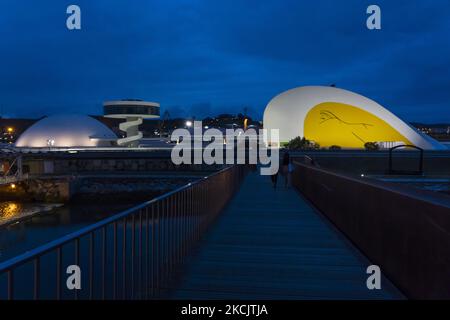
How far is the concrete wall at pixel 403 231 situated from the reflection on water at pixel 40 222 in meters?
14.1

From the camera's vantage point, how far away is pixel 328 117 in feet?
167

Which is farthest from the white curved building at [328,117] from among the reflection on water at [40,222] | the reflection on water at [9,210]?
the reflection on water at [9,210]

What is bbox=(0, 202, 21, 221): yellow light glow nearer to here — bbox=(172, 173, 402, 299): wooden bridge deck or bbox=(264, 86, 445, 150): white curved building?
bbox=(172, 173, 402, 299): wooden bridge deck

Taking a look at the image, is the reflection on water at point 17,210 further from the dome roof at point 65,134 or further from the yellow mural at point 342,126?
the dome roof at point 65,134

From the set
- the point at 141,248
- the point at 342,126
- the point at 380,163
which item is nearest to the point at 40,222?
the point at 380,163

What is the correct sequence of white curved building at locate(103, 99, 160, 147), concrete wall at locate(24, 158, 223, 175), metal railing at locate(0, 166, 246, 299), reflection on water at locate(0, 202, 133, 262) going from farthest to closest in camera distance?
white curved building at locate(103, 99, 160, 147), concrete wall at locate(24, 158, 223, 175), reflection on water at locate(0, 202, 133, 262), metal railing at locate(0, 166, 246, 299)

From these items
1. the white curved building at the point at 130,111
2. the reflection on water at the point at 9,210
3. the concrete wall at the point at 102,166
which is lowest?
the reflection on water at the point at 9,210

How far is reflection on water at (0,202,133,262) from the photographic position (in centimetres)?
1868

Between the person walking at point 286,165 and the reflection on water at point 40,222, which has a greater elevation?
the person walking at point 286,165

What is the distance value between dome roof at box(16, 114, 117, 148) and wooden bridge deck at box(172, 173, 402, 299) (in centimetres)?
6536

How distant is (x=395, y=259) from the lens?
4.86m

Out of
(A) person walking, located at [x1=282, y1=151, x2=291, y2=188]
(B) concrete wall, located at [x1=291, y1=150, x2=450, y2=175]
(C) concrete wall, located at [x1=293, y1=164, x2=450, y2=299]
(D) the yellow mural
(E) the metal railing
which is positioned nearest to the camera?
(E) the metal railing

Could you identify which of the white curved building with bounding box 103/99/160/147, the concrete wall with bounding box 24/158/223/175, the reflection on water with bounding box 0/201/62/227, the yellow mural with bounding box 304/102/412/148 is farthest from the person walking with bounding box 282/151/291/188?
the white curved building with bounding box 103/99/160/147

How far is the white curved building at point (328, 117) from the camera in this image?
49.7 meters
